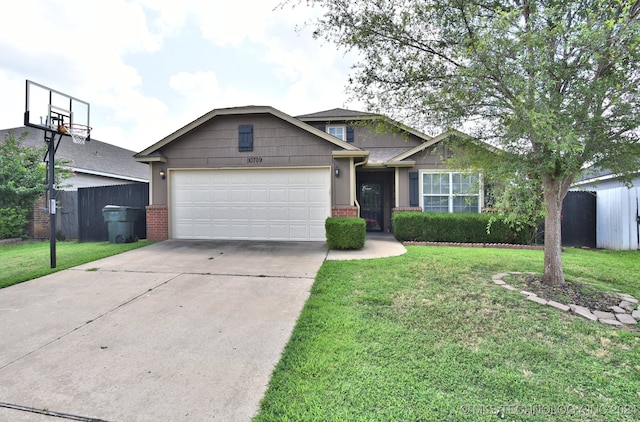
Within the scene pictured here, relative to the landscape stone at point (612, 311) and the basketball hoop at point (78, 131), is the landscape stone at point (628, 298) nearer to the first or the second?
the landscape stone at point (612, 311)

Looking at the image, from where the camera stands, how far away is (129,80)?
12039 mm

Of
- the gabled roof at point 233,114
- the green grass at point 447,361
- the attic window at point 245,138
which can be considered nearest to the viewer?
the green grass at point 447,361

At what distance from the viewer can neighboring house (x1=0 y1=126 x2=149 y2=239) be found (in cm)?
1045

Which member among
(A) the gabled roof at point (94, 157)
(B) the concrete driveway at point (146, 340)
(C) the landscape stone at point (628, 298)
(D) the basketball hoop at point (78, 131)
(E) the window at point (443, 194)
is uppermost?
(A) the gabled roof at point (94, 157)

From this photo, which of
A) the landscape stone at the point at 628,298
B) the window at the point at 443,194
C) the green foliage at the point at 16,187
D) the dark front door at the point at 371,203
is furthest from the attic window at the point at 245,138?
the landscape stone at the point at 628,298

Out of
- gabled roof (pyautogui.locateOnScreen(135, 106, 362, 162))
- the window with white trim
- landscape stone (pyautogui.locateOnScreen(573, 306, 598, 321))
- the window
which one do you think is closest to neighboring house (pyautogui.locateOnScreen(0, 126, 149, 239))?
gabled roof (pyautogui.locateOnScreen(135, 106, 362, 162))

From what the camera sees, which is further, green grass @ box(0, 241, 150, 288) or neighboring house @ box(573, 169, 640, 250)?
neighboring house @ box(573, 169, 640, 250)

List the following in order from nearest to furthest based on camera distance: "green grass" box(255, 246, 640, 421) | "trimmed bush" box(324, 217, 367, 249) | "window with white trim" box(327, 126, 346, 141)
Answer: "green grass" box(255, 246, 640, 421) → "trimmed bush" box(324, 217, 367, 249) → "window with white trim" box(327, 126, 346, 141)

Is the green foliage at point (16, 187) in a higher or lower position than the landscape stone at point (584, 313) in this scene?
higher

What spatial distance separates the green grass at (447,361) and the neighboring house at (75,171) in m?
10.0

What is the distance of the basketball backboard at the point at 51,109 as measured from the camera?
237 inches

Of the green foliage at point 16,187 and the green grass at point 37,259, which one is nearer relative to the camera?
the green grass at point 37,259

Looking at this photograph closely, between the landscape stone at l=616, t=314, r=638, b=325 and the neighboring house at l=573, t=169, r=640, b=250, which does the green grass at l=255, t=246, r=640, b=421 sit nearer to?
the landscape stone at l=616, t=314, r=638, b=325

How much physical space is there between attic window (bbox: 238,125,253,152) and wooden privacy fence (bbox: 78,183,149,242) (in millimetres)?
3816
